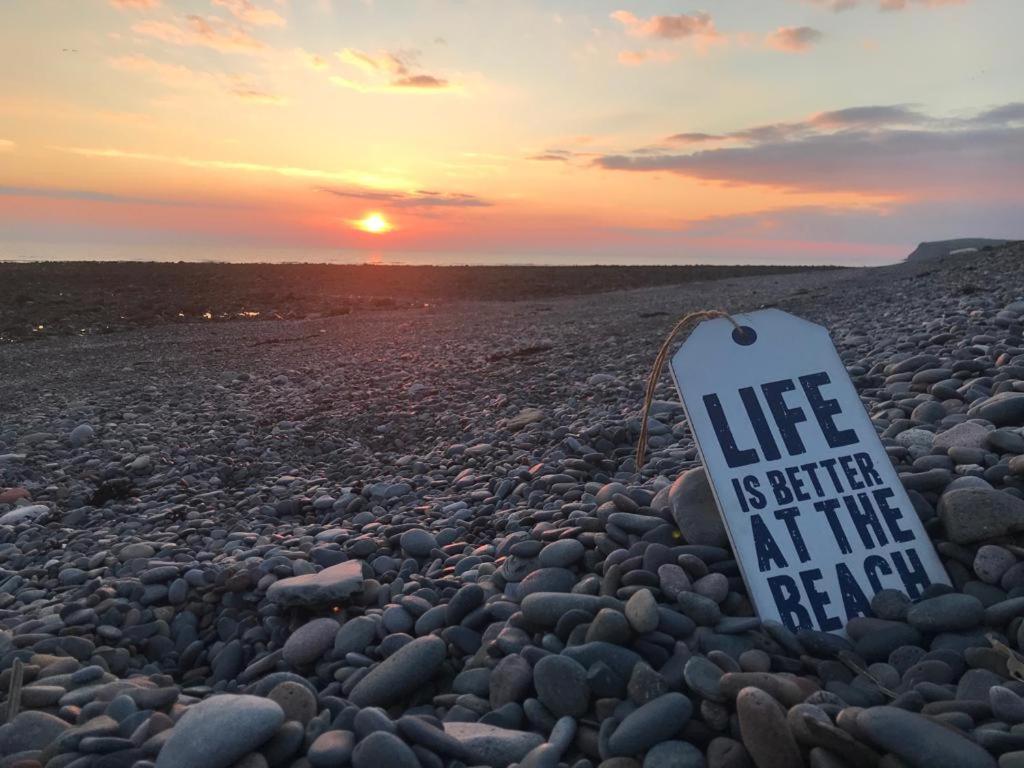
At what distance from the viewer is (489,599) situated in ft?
9.36

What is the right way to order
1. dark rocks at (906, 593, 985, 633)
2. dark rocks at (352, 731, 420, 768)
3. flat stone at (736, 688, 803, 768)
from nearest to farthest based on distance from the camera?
flat stone at (736, 688, 803, 768) < dark rocks at (352, 731, 420, 768) < dark rocks at (906, 593, 985, 633)

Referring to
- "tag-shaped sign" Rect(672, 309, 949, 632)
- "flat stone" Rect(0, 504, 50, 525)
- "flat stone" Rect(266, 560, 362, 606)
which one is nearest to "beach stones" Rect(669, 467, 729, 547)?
"tag-shaped sign" Rect(672, 309, 949, 632)

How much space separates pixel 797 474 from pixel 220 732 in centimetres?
187

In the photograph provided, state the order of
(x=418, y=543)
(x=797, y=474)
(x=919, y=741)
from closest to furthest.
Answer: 1. (x=919, y=741)
2. (x=797, y=474)
3. (x=418, y=543)

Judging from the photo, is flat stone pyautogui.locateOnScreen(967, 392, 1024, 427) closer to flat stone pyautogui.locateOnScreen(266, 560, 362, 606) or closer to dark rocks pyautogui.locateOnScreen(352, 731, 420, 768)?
flat stone pyautogui.locateOnScreen(266, 560, 362, 606)

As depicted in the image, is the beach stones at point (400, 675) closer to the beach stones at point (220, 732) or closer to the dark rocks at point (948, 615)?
the beach stones at point (220, 732)

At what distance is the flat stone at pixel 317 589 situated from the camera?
123 inches

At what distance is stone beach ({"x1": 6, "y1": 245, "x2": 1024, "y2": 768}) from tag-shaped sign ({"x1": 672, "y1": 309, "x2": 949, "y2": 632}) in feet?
0.36

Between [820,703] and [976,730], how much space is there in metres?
0.33

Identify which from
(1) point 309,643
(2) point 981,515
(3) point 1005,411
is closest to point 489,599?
(1) point 309,643

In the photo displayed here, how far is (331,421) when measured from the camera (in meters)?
6.96

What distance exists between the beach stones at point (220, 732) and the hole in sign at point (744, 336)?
1.88 m

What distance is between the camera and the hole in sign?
277cm

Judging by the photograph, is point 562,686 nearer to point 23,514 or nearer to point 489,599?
point 489,599
